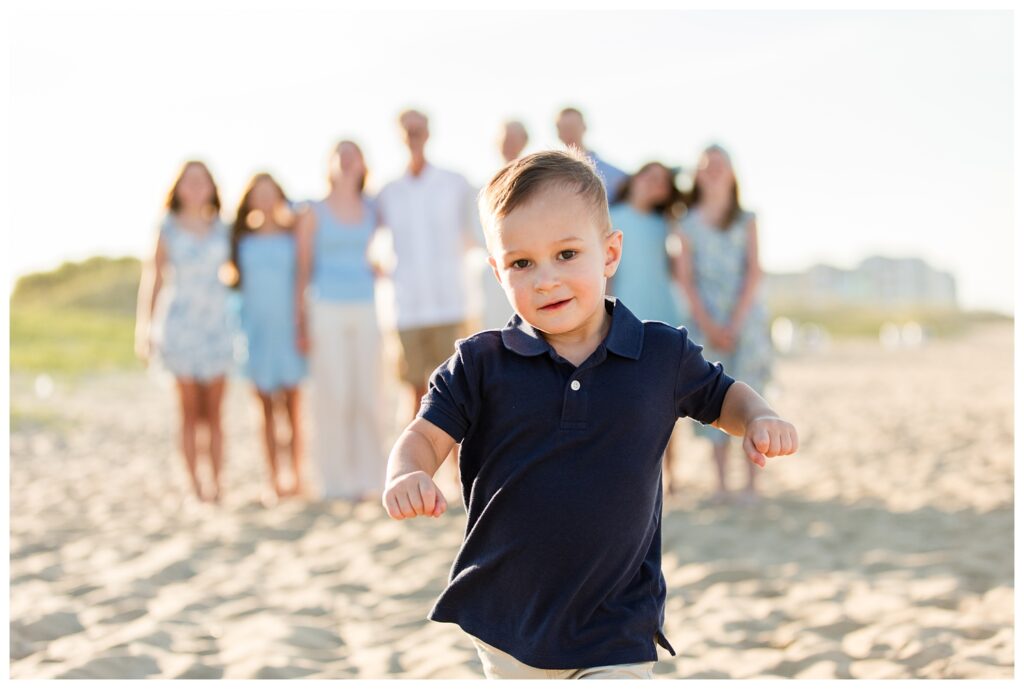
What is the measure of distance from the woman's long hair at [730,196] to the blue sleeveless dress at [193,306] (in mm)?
2809

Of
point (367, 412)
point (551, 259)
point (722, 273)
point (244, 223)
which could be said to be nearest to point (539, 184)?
point (551, 259)

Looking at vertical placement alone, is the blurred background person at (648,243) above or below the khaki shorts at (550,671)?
above

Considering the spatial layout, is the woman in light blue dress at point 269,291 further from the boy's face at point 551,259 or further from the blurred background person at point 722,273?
the boy's face at point 551,259

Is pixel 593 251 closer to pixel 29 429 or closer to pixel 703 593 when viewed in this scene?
pixel 703 593

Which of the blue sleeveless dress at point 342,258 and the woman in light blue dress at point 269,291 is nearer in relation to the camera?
the blue sleeveless dress at point 342,258

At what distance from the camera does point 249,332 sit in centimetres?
673

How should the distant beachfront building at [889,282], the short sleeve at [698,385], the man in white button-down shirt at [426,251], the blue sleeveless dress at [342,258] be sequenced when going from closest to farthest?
the short sleeve at [698,385]
the man in white button-down shirt at [426,251]
the blue sleeveless dress at [342,258]
the distant beachfront building at [889,282]

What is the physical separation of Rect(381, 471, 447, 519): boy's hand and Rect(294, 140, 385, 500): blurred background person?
14.6ft

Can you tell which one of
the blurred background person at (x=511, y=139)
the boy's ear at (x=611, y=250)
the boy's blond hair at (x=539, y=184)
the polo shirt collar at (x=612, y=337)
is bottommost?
the polo shirt collar at (x=612, y=337)

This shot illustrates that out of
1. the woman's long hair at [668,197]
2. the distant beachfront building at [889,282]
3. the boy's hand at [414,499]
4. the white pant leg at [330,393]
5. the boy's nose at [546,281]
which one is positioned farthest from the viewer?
the distant beachfront building at [889,282]

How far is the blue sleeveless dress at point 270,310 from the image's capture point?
664 cm

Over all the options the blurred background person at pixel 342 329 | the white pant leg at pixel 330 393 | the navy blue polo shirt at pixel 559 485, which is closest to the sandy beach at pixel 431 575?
the white pant leg at pixel 330 393

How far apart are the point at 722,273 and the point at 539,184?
404 centimetres
